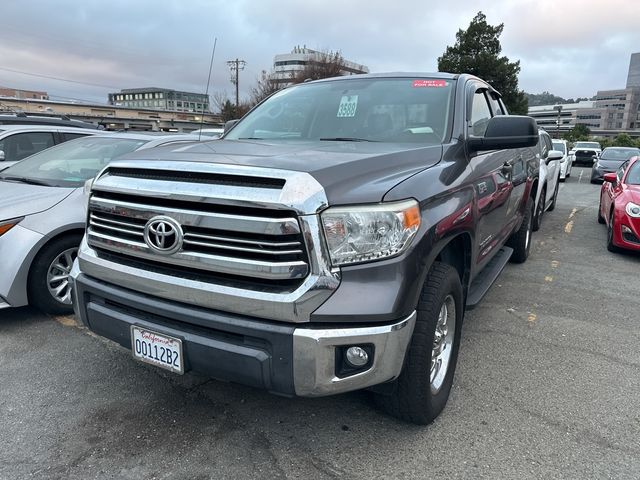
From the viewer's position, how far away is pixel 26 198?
13.4ft

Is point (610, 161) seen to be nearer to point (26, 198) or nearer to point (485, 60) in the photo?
point (26, 198)

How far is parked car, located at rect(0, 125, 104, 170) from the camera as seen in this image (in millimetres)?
6848

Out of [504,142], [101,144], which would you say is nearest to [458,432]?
[504,142]

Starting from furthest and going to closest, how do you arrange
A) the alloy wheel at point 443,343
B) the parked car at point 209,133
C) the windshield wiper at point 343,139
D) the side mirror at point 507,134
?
the parked car at point 209,133, the windshield wiper at point 343,139, the side mirror at point 507,134, the alloy wheel at point 443,343

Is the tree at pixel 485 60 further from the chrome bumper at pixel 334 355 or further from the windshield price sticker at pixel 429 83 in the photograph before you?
the chrome bumper at pixel 334 355

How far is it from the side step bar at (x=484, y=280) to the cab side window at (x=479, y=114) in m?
1.12

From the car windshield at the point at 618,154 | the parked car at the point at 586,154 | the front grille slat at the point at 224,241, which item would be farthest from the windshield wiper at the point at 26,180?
the parked car at the point at 586,154

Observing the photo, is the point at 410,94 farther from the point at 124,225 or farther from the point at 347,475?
the point at 347,475

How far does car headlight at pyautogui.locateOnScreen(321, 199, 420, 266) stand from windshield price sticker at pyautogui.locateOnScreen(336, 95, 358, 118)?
153 cm

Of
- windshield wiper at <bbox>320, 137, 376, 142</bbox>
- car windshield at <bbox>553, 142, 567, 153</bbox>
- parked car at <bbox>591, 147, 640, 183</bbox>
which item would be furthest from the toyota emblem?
parked car at <bbox>591, 147, 640, 183</bbox>

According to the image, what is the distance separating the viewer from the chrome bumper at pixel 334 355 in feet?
6.68

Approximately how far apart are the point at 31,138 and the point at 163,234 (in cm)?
613

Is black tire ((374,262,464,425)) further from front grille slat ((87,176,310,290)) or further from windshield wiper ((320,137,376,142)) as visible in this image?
windshield wiper ((320,137,376,142))

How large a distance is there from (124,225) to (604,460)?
269 centimetres
